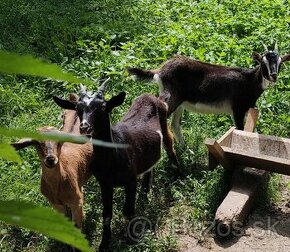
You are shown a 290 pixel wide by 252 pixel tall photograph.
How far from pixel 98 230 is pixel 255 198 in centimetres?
154

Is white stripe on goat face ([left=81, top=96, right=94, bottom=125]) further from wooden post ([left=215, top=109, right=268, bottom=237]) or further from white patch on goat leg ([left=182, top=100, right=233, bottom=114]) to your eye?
white patch on goat leg ([left=182, top=100, right=233, bottom=114])

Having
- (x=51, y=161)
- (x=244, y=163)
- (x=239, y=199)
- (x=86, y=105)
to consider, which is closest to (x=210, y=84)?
(x=244, y=163)

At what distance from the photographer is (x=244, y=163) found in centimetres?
559

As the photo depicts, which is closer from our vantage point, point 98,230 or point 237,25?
point 98,230

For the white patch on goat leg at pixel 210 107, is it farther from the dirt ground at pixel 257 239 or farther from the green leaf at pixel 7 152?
the green leaf at pixel 7 152

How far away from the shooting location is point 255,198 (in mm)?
5543

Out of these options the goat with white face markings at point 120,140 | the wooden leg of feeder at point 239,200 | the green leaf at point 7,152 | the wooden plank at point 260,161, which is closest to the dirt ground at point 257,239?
the wooden leg of feeder at point 239,200

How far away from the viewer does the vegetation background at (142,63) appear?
5.45 metres

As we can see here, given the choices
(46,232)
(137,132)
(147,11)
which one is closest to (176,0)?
(147,11)

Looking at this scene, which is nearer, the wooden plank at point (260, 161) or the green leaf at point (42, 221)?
the green leaf at point (42, 221)

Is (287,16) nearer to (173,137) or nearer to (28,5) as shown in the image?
(173,137)

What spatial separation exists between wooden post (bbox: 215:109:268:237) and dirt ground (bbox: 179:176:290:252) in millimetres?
91

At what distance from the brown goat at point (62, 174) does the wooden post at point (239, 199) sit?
4.07ft

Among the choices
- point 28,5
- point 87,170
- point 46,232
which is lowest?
point 28,5
